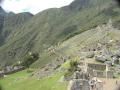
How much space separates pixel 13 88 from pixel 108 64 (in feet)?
54.9

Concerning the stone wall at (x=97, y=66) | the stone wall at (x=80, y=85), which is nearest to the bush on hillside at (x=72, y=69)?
the stone wall at (x=97, y=66)

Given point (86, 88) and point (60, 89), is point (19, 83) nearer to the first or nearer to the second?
point (60, 89)

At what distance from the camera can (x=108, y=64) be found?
56.4 m

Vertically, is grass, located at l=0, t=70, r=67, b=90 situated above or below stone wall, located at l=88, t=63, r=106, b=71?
below

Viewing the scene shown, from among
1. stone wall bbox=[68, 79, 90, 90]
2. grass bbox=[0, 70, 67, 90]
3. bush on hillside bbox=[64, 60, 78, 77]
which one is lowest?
grass bbox=[0, 70, 67, 90]

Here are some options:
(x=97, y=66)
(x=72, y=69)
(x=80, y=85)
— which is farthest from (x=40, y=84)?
(x=80, y=85)

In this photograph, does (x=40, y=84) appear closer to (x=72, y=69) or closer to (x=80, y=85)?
(x=72, y=69)

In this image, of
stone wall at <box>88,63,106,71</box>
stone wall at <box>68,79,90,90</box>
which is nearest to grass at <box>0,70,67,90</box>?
stone wall at <box>68,79,90,90</box>

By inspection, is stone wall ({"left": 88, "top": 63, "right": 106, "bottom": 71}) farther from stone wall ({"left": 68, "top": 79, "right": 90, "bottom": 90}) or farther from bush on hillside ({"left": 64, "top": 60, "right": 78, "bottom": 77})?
stone wall ({"left": 68, "top": 79, "right": 90, "bottom": 90})

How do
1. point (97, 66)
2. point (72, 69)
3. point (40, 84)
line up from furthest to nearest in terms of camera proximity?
point (40, 84) < point (72, 69) < point (97, 66)

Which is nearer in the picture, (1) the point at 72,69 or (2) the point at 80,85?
(2) the point at 80,85

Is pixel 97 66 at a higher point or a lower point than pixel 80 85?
higher

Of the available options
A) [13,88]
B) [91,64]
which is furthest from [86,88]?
[13,88]

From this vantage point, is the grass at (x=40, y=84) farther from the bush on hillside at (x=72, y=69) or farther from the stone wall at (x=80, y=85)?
the stone wall at (x=80, y=85)
